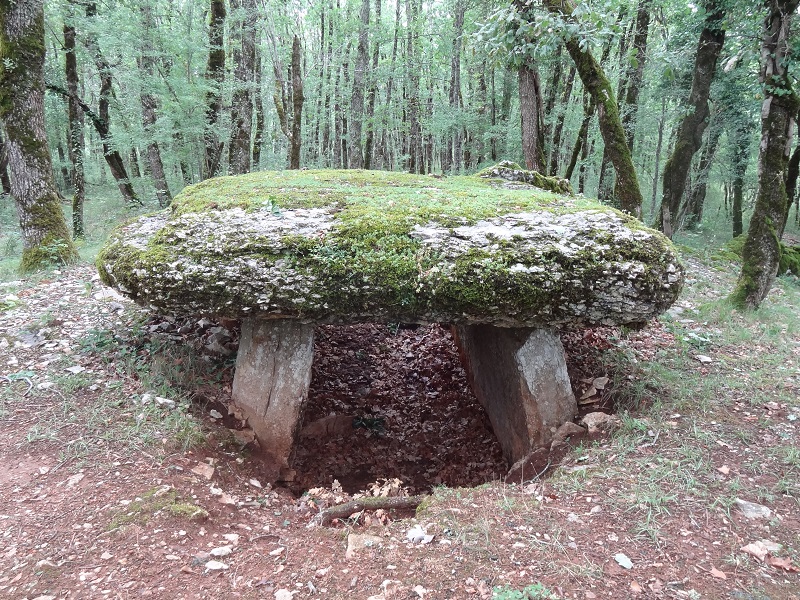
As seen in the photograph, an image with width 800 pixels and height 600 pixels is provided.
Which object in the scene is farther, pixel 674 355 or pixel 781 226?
pixel 781 226

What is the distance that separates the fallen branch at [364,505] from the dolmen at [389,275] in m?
1.05

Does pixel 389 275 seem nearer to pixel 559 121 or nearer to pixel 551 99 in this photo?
pixel 551 99

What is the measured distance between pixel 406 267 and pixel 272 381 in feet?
5.30

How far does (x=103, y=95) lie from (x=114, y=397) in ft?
37.7

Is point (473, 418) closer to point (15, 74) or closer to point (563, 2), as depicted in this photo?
point (563, 2)

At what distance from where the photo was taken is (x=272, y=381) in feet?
13.1

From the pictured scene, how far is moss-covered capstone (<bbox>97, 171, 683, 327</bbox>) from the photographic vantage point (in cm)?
325

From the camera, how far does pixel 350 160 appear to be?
1147cm

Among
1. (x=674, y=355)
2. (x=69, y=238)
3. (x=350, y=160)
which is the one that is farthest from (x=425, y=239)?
(x=350, y=160)

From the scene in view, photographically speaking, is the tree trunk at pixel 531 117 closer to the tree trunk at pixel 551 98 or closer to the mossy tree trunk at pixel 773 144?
the tree trunk at pixel 551 98

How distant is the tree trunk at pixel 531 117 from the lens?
8109mm

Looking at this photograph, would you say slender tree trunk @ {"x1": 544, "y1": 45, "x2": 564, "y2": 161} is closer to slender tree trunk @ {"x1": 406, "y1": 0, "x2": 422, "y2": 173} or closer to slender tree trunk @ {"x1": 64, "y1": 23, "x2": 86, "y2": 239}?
slender tree trunk @ {"x1": 406, "y1": 0, "x2": 422, "y2": 173}

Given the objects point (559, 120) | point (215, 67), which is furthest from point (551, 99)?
point (215, 67)

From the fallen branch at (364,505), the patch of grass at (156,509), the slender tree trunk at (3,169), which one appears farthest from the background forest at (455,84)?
the patch of grass at (156,509)
